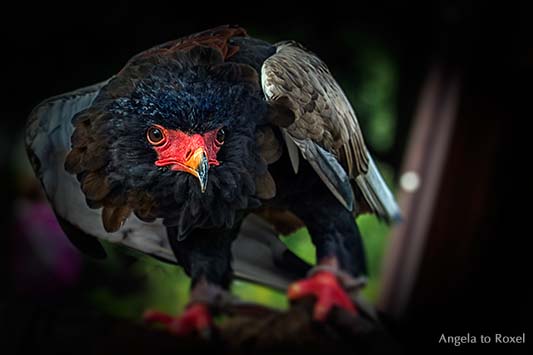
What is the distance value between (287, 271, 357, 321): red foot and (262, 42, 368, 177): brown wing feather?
247 mm

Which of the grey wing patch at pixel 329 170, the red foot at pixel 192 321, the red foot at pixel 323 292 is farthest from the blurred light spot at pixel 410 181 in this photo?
the red foot at pixel 192 321

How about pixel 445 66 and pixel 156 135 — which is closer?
pixel 156 135

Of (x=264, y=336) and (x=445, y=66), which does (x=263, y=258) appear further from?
(x=445, y=66)

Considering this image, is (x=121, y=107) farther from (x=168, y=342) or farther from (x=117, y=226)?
(x=168, y=342)

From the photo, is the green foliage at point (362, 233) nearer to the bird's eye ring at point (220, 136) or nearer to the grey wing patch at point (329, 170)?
the grey wing patch at point (329, 170)

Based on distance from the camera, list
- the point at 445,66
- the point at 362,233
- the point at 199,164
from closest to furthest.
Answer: the point at 199,164 < the point at 362,233 < the point at 445,66

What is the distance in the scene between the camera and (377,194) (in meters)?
1.60

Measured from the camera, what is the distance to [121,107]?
1521mm

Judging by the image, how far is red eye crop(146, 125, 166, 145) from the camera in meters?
1.50

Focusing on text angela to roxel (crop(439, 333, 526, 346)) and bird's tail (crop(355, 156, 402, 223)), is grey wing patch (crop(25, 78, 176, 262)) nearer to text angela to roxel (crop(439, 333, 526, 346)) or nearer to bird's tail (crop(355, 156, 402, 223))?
bird's tail (crop(355, 156, 402, 223))

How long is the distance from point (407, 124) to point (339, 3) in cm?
34

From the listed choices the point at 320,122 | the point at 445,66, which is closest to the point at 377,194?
the point at 320,122

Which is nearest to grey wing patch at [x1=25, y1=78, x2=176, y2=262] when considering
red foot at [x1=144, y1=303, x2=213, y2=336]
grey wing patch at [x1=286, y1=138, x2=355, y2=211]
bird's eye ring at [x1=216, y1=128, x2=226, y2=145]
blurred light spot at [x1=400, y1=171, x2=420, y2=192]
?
red foot at [x1=144, y1=303, x2=213, y2=336]

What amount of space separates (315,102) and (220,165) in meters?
0.25
